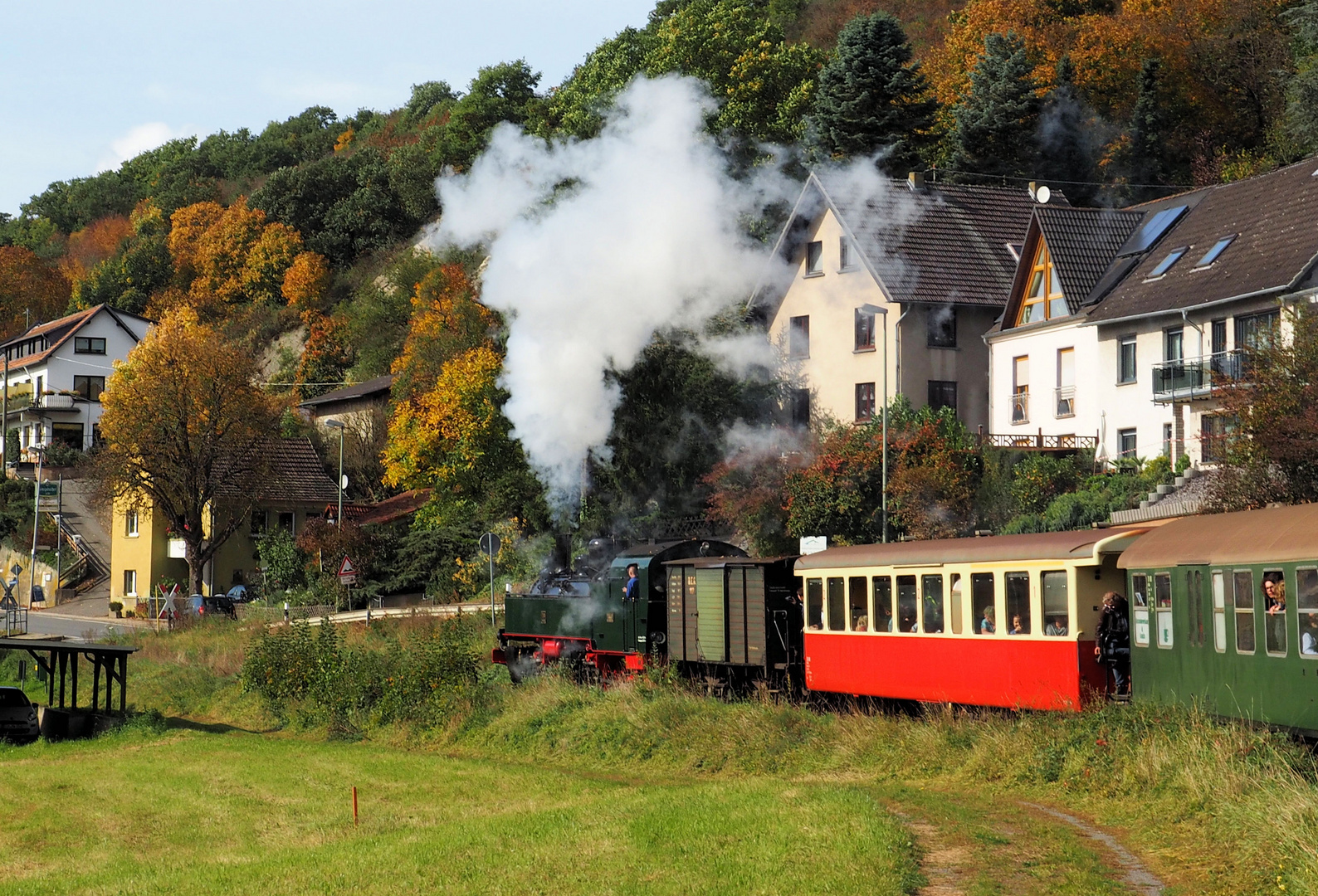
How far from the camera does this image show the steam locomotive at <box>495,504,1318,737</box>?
14.9 metres

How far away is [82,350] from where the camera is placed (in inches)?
3659

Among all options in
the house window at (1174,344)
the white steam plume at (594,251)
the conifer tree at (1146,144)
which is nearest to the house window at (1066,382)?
the house window at (1174,344)

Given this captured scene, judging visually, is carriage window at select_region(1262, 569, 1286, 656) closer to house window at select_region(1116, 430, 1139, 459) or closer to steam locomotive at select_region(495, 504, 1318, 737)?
steam locomotive at select_region(495, 504, 1318, 737)

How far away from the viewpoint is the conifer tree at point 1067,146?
5738cm

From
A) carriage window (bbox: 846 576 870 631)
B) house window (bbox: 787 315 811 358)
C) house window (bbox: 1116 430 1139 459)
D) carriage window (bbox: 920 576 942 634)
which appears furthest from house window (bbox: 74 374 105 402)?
carriage window (bbox: 920 576 942 634)

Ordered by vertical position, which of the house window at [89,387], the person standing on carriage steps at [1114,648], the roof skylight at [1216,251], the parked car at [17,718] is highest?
the house window at [89,387]

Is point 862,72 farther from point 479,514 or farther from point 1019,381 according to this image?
point 479,514

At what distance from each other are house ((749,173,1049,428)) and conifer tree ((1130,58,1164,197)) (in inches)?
469

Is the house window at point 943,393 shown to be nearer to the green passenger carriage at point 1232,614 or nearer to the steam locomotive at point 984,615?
the steam locomotive at point 984,615

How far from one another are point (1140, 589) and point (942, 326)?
29.5 meters

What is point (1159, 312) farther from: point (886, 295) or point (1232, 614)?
point (1232, 614)

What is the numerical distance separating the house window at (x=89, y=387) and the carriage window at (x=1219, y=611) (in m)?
Answer: 86.1

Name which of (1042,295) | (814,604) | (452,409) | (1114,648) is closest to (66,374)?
(452,409)

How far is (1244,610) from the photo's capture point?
1518cm
